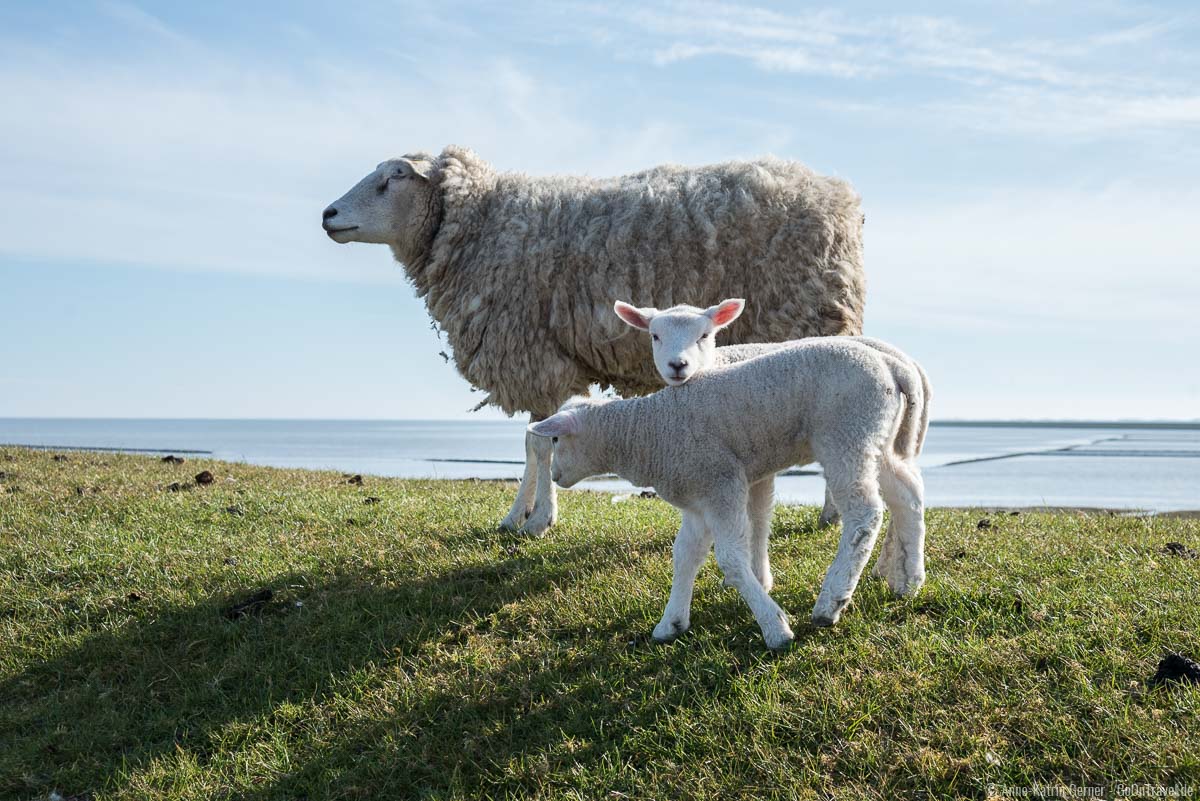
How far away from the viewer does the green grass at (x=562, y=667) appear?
4055 mm

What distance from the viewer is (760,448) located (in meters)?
4.76

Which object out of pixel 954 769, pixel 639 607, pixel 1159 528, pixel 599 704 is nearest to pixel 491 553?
pixel 639 607

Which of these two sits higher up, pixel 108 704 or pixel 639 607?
pixel 639 607

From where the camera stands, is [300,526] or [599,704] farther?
[300,526]

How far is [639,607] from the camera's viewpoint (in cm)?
556

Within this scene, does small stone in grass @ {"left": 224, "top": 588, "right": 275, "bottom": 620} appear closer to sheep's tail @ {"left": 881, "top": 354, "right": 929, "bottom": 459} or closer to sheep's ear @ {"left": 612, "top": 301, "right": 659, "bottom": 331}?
sheep's ear @ {"left": 612, "top": 301, "right": 659, "bottom": 331}

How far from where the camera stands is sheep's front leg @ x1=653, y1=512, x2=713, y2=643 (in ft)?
15.9

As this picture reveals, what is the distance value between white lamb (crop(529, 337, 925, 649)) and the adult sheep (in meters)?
2.31

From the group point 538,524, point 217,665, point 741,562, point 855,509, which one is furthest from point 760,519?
point 217,665

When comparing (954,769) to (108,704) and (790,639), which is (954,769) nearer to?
(790,639)

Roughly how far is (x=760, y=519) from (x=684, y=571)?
0.67 meters

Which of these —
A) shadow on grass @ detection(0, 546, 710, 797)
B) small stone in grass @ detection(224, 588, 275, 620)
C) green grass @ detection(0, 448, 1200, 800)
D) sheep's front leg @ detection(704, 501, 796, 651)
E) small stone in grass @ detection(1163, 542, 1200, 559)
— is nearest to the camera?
green grass @ detection(0, 448, 1200, 800)

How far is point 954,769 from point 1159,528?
5.04m

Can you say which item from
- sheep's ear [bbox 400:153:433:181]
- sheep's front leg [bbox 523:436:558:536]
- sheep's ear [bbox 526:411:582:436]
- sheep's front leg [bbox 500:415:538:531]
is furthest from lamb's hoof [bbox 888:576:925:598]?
sheep's ear [bbox 400:153:433:181]
